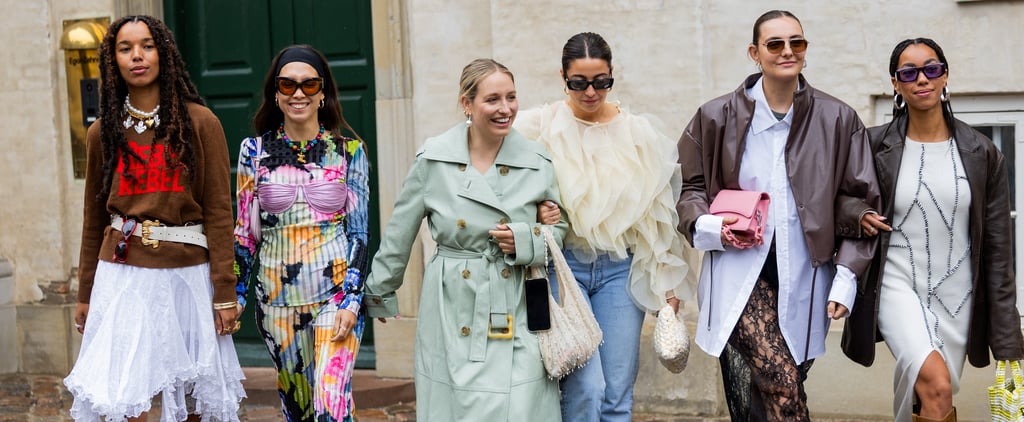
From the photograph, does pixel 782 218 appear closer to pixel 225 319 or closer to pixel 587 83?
pixel 587 83

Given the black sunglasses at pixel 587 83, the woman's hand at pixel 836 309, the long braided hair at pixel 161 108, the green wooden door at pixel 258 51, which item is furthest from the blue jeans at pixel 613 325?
the green wooden door at pixel 258 51

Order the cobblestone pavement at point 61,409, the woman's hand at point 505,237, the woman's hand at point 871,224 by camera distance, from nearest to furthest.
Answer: the woman's hand at point 505,237 < the woman's hand at point 871,224 < the cobblestone pavement at point 61,409

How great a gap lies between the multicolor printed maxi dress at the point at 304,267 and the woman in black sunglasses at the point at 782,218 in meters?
1.39

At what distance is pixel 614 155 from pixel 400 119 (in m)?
3.32

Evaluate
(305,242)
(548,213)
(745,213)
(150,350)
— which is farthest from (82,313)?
(745,213)

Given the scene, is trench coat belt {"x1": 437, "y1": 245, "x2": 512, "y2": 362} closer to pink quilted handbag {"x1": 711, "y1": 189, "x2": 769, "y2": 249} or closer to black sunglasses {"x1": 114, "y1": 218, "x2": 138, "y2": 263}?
pink quilted handbag {"x1": 711, "y1": 189, "x2": 769, "y2": 249}

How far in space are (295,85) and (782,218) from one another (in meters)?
2.01

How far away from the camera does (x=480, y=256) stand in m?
5.00

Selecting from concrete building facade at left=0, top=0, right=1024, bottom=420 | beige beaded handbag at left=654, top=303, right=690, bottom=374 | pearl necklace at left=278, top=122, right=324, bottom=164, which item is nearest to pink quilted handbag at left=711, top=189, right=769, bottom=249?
beige beaded handbag at left=654, top=303, right=690, bottom=374

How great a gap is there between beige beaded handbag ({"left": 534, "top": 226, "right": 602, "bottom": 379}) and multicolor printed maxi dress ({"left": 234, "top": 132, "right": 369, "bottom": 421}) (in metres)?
0.82

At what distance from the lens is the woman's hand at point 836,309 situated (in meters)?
5.11

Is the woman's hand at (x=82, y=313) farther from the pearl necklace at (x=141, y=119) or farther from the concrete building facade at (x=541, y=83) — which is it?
Answer: the concrete building facade at (x=541, y=83)

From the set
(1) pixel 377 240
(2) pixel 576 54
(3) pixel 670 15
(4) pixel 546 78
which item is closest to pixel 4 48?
(1) pixel 377 240

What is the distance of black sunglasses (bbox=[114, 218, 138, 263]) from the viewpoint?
201 inches
